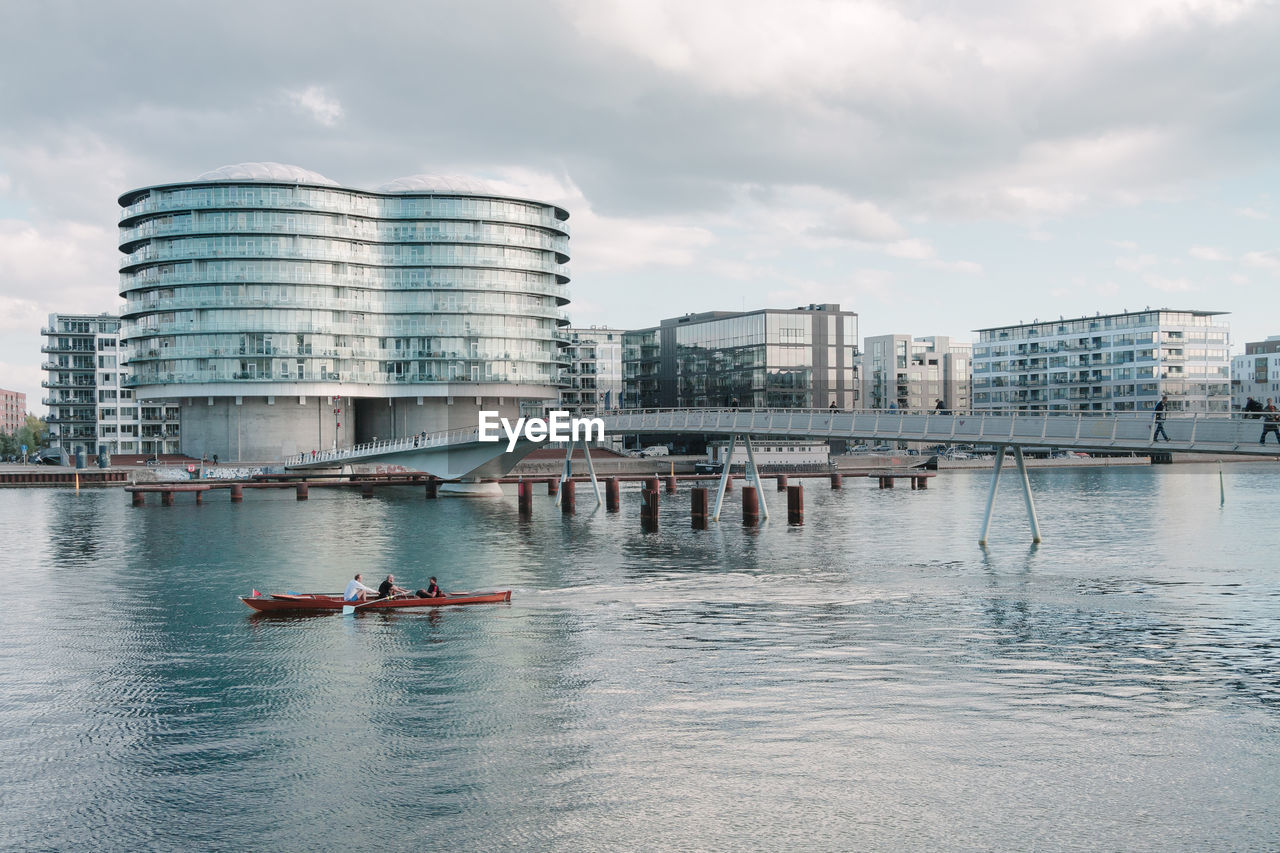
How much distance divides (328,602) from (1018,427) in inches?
1344

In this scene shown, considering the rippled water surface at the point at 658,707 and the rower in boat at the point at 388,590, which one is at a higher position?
the rower in boat at the point at 388,590

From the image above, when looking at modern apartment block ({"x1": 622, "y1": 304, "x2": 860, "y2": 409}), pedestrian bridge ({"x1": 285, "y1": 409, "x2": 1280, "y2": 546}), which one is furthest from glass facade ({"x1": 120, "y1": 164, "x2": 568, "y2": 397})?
pedestrian bridge ({"x1": 285, "y1": 409, "x2": 1280, "y2": 546})

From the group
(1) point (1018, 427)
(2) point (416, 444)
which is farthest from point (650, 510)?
(2) point (416, 444)

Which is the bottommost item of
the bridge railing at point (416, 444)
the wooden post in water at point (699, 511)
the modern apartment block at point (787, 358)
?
the wooden post in water at point (699, 511)

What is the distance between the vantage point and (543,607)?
134ft

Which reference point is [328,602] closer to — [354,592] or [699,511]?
Result: [354,592]

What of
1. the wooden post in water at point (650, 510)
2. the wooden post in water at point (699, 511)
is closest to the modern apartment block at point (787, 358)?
the wooden post in water at point (699, 511)

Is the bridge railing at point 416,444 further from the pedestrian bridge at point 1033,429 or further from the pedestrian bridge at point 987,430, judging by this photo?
the pedestrian bridge at point 1033,429

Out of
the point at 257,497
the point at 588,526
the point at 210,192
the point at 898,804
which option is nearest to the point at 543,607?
the point at 898,804

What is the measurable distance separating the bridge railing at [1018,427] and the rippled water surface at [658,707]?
6.11 meters

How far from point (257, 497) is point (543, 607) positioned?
75.1m

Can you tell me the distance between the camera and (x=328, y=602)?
3997cm

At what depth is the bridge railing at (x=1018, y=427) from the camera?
4475 cm

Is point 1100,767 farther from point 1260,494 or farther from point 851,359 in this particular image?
point 851,359
